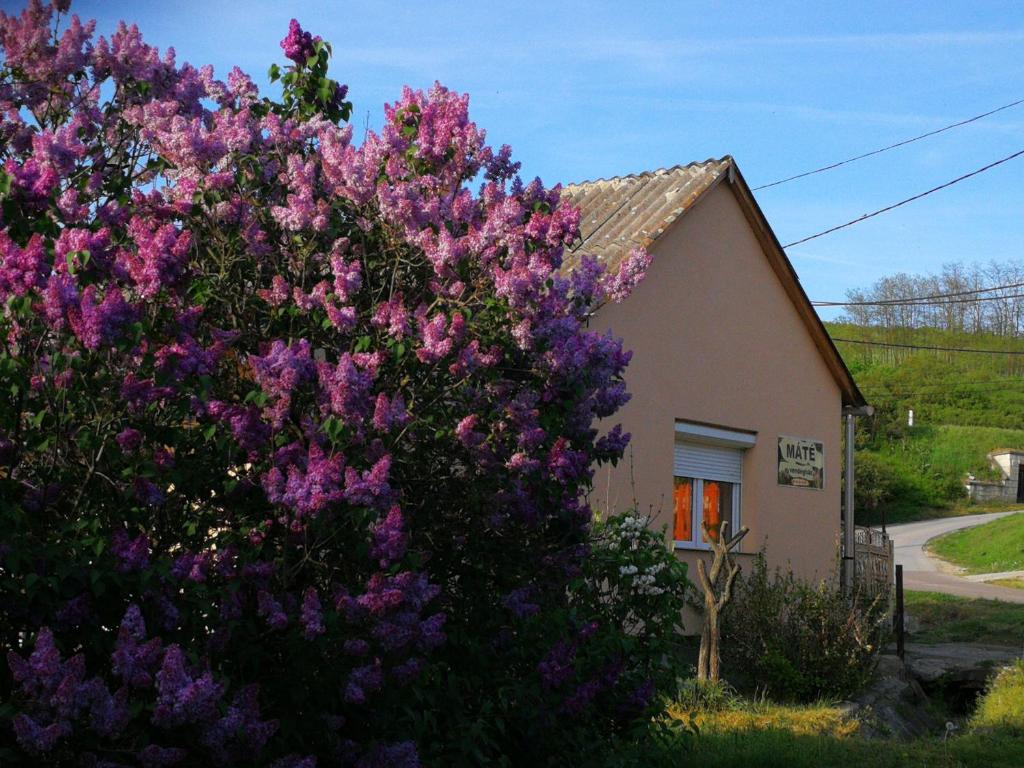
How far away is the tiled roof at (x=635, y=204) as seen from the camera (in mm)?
13867

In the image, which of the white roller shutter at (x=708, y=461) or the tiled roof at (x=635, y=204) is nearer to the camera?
the tiled roof at (x=635, y=204)

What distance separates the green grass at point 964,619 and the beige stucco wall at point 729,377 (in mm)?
3309

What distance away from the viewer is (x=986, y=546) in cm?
3575

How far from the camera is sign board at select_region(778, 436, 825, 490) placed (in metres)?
15.7

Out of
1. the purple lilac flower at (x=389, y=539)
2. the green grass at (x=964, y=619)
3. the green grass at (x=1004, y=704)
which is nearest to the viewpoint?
the purple lilac flower at (x=389, y=539)

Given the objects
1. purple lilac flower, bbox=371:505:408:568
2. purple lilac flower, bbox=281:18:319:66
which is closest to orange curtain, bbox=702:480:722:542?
purple lilac flower, bbox=281:18:319:66

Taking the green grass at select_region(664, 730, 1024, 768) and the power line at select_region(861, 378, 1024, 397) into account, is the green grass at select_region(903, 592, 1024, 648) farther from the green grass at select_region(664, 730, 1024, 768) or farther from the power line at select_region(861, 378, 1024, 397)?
the power line at select_region(861, 378, 1024, 397)

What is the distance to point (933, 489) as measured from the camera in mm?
50531

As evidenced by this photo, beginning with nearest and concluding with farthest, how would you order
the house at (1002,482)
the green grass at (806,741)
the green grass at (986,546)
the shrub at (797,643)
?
the green grass at (806,741) < the shrub at (797,643) < the green grass at (986,546) < the house at (1002,482)

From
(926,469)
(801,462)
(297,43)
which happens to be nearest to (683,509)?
(801,462)

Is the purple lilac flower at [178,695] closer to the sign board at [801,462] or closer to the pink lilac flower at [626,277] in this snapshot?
the pink lilac flower at [626,277]

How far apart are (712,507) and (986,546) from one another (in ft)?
78.1

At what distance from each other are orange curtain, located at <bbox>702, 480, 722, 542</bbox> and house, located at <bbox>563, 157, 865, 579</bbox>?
2cm

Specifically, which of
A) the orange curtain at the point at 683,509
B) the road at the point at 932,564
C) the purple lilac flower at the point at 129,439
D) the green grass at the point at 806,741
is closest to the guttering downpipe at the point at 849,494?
the orange curtain at the point at 683,509
